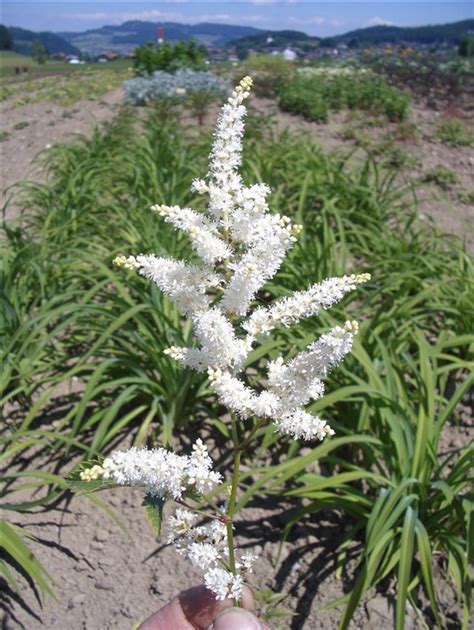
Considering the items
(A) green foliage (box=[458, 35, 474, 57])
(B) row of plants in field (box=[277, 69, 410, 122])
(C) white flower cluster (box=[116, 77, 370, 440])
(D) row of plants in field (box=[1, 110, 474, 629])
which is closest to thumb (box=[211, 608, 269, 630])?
(C) white flower cluster (box=[116, 77, 370, 440])

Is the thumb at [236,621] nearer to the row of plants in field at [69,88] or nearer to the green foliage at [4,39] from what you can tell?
the row of plants in field at [69,88]

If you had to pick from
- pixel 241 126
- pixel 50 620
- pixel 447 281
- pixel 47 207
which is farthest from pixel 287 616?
pixel 47 207

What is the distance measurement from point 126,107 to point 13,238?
7397 millimetres

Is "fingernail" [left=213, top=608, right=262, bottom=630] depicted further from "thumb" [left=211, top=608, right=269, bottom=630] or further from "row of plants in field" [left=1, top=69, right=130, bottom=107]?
"row of plants in field" [left=1, top=69, right=130, bottom=107]

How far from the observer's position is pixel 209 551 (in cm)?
119

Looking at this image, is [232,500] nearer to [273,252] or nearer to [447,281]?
[273,252]

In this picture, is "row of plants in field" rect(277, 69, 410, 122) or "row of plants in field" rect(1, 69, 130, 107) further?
"row of plants in field" rect(1, 69, 130, 107)

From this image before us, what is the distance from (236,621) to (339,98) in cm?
1093

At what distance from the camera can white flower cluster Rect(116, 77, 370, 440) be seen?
1101 millimetres

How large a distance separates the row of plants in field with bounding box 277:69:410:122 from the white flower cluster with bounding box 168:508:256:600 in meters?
9.52

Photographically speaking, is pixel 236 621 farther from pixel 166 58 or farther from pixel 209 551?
pixel 166 58

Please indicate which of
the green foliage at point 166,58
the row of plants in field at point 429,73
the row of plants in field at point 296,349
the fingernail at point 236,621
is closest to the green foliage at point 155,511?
the fingernail at point 236,621

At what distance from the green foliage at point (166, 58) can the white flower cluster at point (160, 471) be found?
46.4ft

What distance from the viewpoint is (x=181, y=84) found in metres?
12.2
